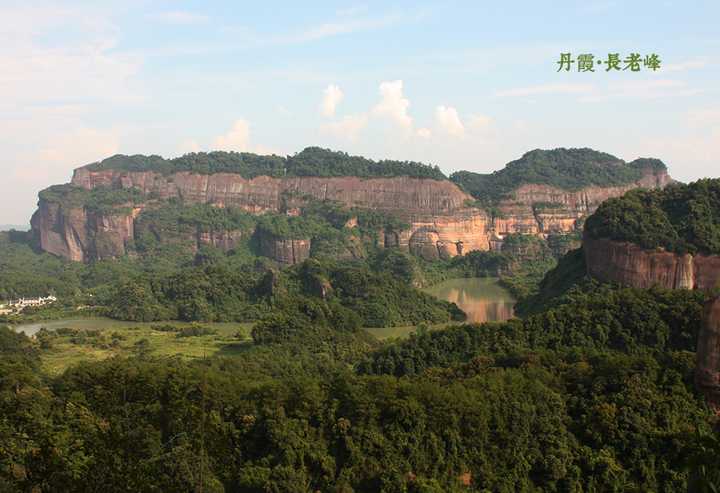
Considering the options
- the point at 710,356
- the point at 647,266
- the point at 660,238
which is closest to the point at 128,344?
the point at 647,266

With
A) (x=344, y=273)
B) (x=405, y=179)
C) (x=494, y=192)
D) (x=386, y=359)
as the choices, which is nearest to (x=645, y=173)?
(x=494, y=192)

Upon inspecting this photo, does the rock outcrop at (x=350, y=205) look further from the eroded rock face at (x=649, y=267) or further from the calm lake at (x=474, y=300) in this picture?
the eroded rock face at (x=649, y=267)

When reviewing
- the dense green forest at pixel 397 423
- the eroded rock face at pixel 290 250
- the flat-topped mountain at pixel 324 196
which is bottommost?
the dense green forest at pixel 397 423

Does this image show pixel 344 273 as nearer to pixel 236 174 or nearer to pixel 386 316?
pixel 386 316

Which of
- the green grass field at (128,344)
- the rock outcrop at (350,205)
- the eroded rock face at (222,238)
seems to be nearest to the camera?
the green grass field at (128,344)

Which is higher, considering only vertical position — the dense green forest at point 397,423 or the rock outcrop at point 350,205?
the rock outcrop at point 350,205

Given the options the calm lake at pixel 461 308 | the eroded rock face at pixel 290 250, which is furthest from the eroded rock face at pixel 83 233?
the calm lake at pixel 461 308

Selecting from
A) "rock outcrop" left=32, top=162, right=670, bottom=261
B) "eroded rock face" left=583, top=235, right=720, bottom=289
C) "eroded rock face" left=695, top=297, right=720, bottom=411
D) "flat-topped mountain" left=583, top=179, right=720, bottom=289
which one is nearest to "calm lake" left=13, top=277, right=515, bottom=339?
"eroded rock face" left=583, top=235, right=720, bottom=289

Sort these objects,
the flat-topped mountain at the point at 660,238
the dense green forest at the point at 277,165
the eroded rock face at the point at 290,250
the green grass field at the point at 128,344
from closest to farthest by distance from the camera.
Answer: the flat-topped mountain at the point at 660,238
the green grass field at the point at 128,344
the eroded rock face at the point at 290,250
the dense green forest at the point at 277,165
